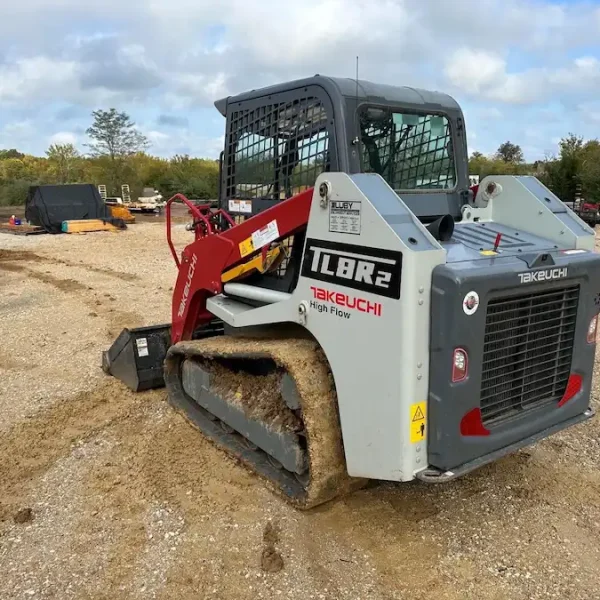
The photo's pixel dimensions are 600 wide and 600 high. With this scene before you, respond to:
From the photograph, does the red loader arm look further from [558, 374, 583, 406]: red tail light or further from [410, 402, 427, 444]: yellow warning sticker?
[558, 374, 583, 406]: red tail light

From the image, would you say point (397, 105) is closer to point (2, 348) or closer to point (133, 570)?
point (133, 570)

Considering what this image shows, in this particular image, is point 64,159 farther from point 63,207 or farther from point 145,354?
point 145,354

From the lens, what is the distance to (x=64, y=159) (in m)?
37.8

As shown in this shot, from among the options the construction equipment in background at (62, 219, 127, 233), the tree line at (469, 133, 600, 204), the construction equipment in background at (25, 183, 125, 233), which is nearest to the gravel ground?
the construction equipment in background at (62, 219, 127, 233)

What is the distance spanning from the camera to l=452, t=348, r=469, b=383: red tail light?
2.73 m

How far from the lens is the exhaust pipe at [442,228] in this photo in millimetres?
3180

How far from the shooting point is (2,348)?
6801mm

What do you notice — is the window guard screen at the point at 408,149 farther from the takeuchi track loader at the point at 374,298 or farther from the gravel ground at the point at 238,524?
the gravel ground at the point at 238,524

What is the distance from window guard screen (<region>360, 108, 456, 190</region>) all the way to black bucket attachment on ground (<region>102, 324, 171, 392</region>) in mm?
2403

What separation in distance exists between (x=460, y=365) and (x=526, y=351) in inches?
20.1

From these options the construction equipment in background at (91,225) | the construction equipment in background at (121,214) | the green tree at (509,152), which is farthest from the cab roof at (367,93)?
the green tree at (509,152)

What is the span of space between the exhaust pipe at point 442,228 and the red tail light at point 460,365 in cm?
72

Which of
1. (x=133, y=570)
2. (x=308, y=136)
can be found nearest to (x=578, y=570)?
(x=133, y=570)

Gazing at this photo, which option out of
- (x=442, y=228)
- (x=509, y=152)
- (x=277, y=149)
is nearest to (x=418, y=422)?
(x=442, y=228)
